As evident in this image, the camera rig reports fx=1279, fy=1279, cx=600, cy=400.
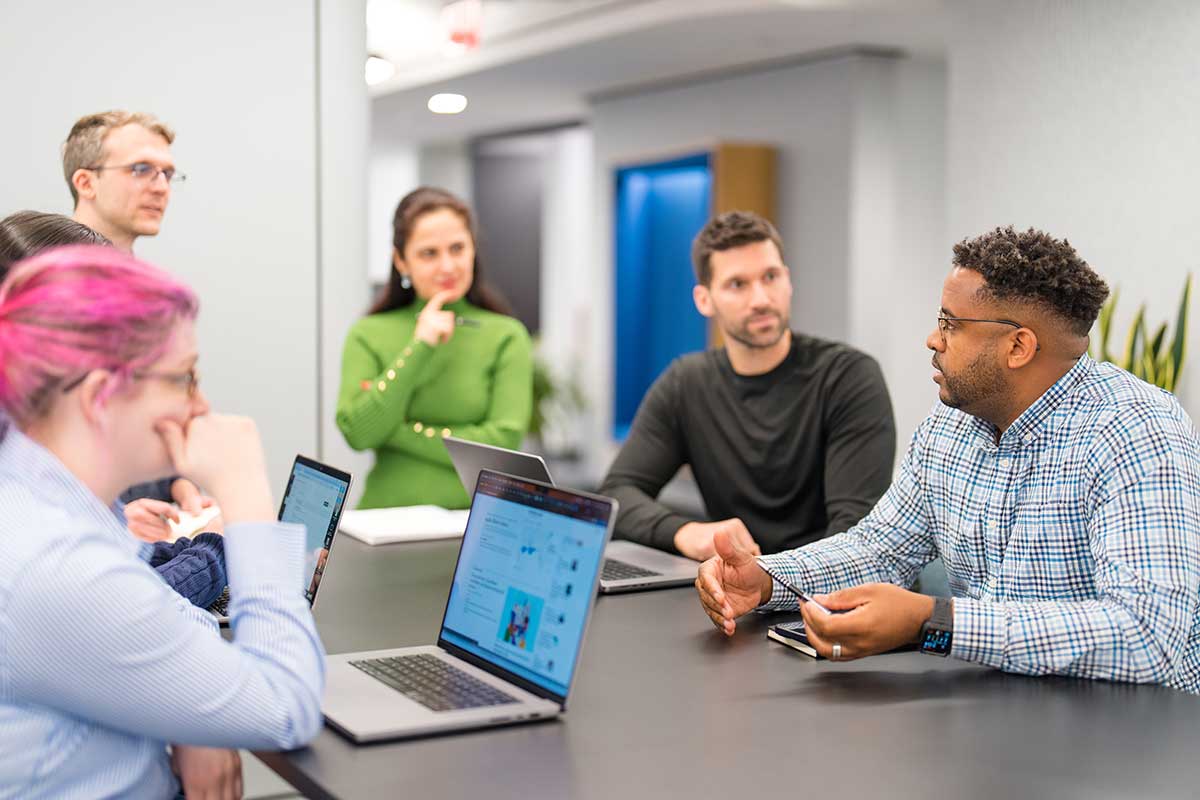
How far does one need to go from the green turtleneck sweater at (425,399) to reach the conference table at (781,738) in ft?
4.24

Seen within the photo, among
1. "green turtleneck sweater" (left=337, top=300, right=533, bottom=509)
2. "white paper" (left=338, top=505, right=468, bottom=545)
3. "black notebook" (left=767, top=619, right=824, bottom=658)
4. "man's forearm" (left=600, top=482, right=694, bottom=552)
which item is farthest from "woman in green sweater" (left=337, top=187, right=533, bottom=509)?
"black notebook" (left=767, top=619, right=824, bottom=658)

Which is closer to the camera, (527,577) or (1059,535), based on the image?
(527,577)

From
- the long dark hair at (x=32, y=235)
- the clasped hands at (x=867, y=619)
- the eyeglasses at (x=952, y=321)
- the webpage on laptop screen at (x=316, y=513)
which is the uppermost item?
the long dark hair at (x=32, y=235)

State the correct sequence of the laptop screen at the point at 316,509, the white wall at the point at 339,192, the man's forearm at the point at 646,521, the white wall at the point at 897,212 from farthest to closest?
the white wall at the point at 897,212
the white wall at the point at 339,192
the man's forearm at the point at 646,521
the laptop screen at the point at 316,509

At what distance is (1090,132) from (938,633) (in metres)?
4.02

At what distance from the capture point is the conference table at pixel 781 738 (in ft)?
4.58

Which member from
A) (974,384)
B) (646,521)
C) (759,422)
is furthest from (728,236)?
(974,384)

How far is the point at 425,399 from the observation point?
3.40 metres

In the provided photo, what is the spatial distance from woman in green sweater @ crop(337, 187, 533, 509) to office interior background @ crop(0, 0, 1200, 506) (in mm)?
331

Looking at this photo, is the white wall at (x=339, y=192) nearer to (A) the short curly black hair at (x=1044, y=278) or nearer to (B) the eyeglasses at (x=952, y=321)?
(B) the eyeglasses at (x=952, y=321)

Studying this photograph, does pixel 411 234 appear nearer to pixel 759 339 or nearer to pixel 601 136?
pixel 759 339

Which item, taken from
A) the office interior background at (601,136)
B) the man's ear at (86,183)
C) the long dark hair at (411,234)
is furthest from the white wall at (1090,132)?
the man's ear at (86,183)

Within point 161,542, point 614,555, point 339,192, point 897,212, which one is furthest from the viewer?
point 897,212

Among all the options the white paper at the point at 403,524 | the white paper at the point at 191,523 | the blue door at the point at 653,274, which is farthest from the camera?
the blue door at the point at 653,274
